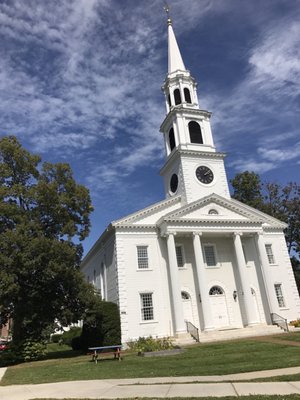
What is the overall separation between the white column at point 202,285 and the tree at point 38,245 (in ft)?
27.9

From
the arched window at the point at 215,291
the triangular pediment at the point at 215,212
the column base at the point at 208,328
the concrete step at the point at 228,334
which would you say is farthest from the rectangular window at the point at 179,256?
the concrete step at the point at 228,334

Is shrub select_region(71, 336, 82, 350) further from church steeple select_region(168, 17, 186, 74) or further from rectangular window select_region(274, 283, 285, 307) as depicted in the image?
church steeple select_region(168, 17, 186, 74)

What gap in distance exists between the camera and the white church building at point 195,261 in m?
27.6

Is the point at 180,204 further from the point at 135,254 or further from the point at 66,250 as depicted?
the point at 66,250

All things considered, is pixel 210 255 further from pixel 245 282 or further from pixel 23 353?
pixel 23 353

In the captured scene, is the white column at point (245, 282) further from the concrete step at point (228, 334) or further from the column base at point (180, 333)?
the column base at point (180, 333)

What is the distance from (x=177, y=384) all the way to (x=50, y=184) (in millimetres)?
17515

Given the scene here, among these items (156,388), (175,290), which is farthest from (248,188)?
(156,388)

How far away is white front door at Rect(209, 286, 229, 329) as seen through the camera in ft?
97.6

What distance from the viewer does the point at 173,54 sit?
41.1 m

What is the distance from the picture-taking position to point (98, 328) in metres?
26.6

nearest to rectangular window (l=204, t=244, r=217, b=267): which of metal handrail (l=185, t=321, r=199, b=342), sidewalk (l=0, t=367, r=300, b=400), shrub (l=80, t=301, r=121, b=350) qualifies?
metal handrail (l=185, t=321, r=199, b=342)

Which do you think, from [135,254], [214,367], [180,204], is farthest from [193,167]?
[214,367]

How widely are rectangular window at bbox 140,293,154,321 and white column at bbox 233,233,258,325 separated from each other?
298 inches
